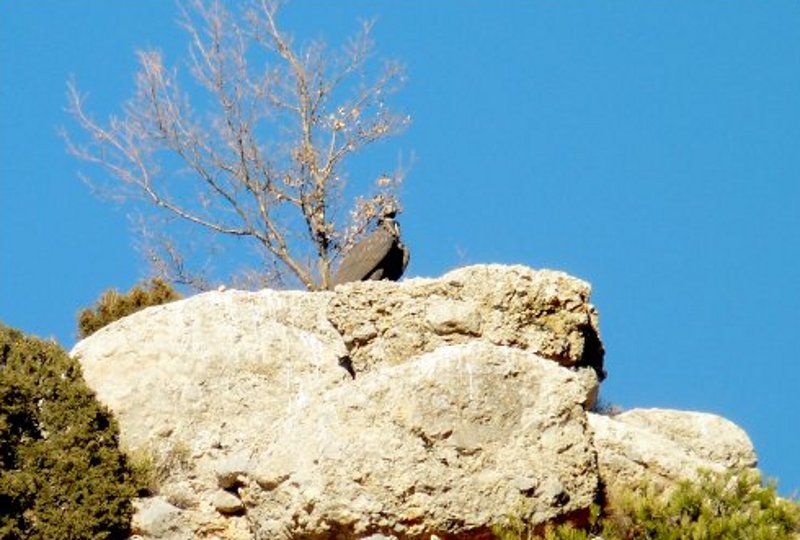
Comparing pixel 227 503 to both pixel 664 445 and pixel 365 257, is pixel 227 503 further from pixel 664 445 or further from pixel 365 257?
pixel 365 257

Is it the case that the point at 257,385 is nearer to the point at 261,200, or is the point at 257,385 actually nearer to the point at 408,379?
the point at 408,379

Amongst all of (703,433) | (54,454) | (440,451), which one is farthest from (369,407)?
(703,433)

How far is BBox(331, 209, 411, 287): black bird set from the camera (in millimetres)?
19984

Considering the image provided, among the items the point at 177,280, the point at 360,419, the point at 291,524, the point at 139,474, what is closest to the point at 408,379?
the point at 360,419

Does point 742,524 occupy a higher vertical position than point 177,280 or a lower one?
lower

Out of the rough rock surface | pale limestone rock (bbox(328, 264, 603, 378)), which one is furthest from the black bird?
the rough rock surface

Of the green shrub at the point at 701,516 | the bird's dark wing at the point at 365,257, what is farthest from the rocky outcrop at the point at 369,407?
the bird's dark wing at the point at 365,257

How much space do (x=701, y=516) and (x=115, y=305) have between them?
8041mm

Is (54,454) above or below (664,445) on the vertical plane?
below

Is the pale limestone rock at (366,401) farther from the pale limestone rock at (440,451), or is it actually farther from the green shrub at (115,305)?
the green shrub at (115,305)

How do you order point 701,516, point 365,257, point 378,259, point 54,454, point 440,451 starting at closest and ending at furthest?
point 701,516
point 440,451
point 54,454
point 378,259
point 365,257

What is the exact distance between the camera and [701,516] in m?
14.8

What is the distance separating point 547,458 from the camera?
15375 millimetres

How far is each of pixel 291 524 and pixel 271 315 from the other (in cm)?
353
